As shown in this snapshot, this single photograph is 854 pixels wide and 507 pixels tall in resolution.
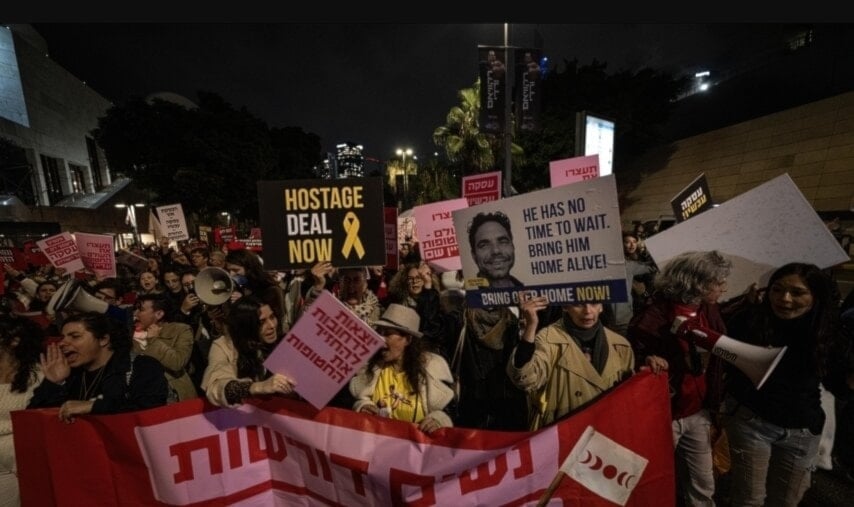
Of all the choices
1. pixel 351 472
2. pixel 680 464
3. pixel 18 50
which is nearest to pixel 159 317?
pixel 351 472

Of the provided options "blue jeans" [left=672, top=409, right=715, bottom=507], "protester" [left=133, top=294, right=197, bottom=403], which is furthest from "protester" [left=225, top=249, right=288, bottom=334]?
"blue jeans" [left=672, top=409, right=715, bottom=507]

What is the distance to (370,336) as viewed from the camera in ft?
6.79

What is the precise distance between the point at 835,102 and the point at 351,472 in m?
26.1

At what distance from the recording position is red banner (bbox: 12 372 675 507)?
7.18 ft

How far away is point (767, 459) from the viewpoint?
2.48 metres

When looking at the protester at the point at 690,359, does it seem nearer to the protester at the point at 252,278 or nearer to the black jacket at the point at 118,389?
the protester at the point at 252,278

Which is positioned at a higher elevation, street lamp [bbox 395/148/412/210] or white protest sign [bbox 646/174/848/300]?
street lamp [bbox 395/148/412/210]

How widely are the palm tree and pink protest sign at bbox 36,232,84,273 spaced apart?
67.2ft

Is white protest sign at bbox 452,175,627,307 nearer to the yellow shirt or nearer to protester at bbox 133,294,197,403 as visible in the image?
the yellow shirt

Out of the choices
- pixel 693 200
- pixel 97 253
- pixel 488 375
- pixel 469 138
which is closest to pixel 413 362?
pixel 488 375

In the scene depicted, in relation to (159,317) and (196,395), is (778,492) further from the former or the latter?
(159,317)

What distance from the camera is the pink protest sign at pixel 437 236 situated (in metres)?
5.12

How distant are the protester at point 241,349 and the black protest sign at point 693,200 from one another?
4.86 meters

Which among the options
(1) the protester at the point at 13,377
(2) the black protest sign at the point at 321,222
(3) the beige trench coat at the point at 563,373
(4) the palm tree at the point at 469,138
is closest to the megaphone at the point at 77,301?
(1) the protester at the point at 13,377
